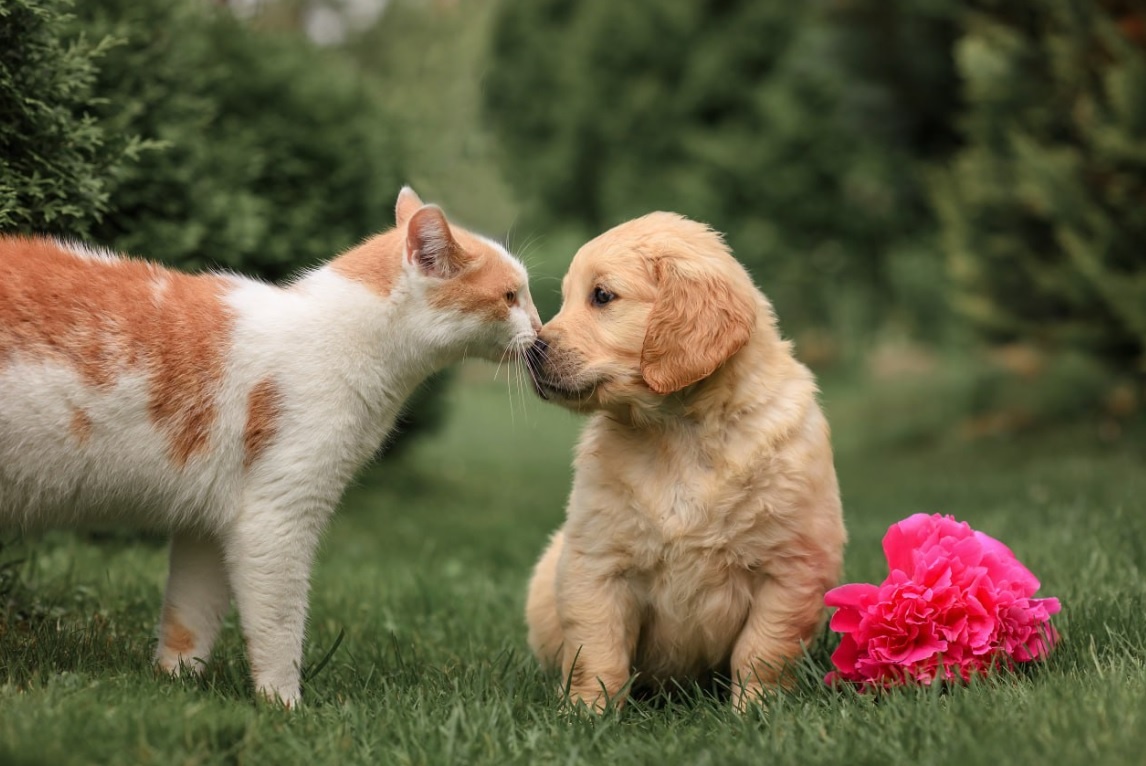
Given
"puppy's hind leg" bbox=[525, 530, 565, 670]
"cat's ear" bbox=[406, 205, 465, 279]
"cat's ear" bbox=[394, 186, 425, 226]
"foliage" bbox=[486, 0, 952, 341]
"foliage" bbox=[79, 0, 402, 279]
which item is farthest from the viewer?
"foliage" bbox=[486, 0, 952, 341]

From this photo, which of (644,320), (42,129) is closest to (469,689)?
(644,320)

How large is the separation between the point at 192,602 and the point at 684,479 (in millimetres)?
1529

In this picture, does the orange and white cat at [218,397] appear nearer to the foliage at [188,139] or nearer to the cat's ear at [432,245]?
the cat's ear at [432,245]

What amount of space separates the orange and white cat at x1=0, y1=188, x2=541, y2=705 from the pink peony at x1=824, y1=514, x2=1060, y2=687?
147 cm

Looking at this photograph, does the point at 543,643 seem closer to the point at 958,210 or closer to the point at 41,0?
the point at 41,0

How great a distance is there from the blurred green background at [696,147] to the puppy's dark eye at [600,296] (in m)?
1.62

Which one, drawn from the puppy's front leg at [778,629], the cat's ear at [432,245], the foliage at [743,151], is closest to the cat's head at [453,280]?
the cat's ear at [432,245]

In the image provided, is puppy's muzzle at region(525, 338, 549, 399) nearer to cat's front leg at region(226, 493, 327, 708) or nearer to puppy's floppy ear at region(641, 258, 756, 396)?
puppy's floppy ear at region(641, 258, 756, 396)

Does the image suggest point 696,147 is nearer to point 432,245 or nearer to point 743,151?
point 743,151

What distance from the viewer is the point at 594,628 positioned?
Answer: 11.0 ft

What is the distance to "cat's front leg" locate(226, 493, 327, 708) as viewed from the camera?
10.3 feet

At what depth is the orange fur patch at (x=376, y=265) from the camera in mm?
3512

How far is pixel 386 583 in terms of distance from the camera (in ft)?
17.1

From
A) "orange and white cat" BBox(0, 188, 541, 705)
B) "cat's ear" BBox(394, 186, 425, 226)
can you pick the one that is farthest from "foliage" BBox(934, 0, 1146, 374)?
"orange and white cat" BBox(0, 188, 541, 705)
